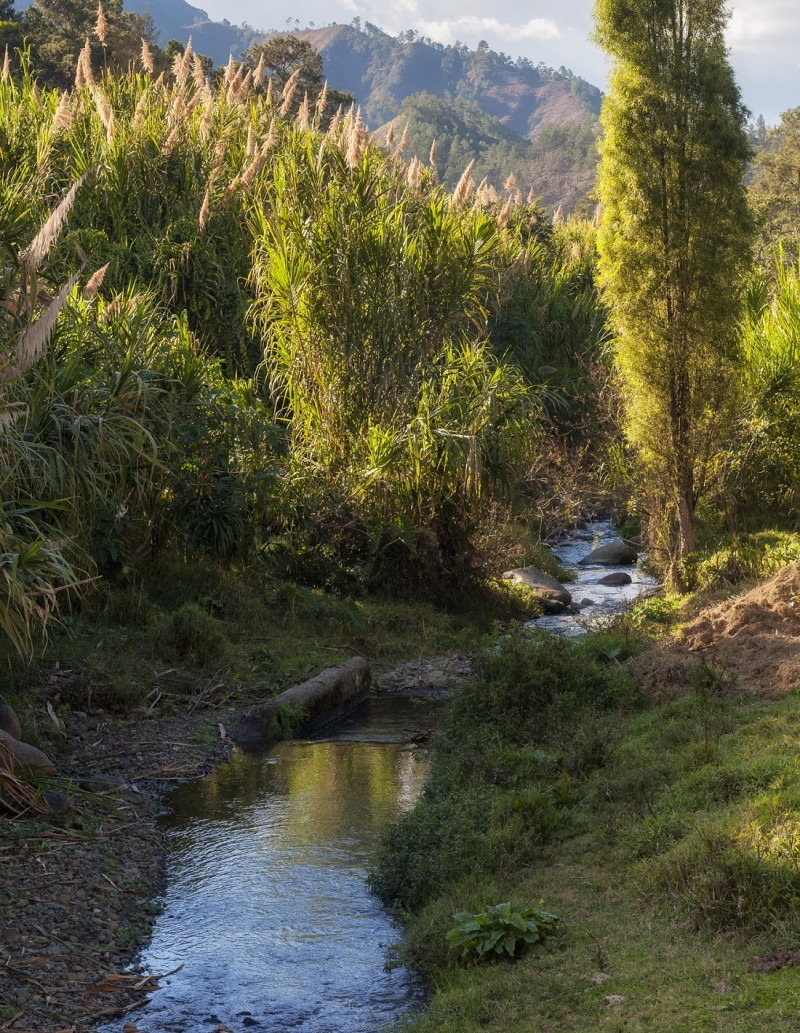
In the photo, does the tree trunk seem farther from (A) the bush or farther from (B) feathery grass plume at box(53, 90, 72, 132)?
(B) feathery grass plume at box(53, 90, 72, 132)

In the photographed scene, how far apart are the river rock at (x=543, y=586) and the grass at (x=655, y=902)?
5908 mm

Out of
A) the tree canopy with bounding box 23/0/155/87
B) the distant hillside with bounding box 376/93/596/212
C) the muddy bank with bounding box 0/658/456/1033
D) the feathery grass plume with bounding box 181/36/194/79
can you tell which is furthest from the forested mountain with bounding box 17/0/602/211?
the muddy bank with bounding box 0/658/456/1033

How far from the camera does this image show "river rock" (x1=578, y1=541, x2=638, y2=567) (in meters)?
14.7

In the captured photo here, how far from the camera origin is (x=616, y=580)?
531 inches

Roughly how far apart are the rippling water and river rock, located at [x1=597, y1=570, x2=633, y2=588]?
238 inches

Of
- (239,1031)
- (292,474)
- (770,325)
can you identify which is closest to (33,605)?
(239,1031)

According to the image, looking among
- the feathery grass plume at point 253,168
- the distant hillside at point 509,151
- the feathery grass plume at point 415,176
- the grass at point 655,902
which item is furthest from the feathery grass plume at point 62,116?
the distant hillside at point 509,151

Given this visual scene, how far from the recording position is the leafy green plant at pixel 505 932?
4.45 m

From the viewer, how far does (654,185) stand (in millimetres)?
10867

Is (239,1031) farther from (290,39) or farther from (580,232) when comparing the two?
(290,39)

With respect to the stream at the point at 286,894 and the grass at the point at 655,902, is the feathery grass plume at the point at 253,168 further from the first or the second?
the grass at the point at 655,902

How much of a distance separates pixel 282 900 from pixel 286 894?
2.5 inches

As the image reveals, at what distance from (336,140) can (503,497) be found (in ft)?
14.3

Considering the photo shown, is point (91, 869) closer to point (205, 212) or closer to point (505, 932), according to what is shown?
point (505, 932)
